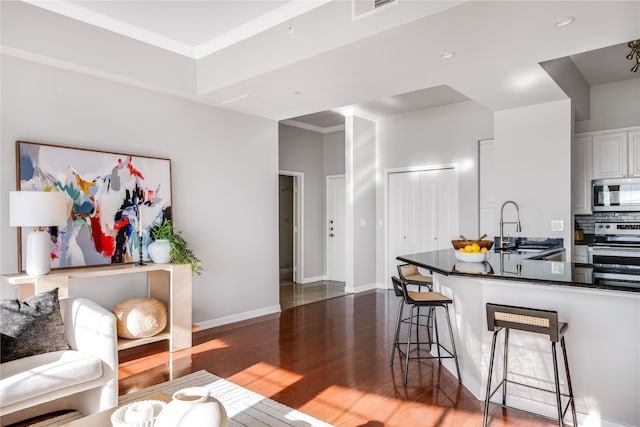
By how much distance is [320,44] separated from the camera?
3.29 metres

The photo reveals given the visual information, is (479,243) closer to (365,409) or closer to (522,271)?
(522,271)

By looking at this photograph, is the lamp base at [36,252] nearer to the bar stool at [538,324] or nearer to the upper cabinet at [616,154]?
the bar stool at [538,324]

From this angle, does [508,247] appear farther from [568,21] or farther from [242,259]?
[242,259]

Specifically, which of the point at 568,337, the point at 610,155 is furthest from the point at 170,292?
the point at 610,155

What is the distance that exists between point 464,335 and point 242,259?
9.51 feet

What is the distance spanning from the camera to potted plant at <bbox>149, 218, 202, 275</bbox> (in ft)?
13.2

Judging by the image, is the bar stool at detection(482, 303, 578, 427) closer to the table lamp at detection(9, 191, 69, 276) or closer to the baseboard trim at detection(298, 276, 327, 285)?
the table lamp at detection(9, 191, 69, 276)

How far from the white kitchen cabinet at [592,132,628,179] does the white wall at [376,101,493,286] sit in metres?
1.37

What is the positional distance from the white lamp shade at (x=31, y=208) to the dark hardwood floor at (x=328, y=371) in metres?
1.41

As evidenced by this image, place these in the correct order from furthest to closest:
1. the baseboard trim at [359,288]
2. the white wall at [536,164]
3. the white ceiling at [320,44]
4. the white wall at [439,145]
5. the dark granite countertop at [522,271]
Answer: the baseboard trim at [359,288]
the white wall at [439,145]
the white wall at [536,164]
the white ceiling at [320,44]
the dark granite countertop at [522,271]

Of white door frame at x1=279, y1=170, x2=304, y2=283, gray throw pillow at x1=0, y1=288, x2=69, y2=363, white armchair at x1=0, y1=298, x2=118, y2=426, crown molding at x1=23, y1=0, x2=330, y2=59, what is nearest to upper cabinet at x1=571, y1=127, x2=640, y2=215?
crown molding at x1=23, y1=0, x2=330, y2=59

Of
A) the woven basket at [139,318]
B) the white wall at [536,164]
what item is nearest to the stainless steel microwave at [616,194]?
the white wall at [536,164]

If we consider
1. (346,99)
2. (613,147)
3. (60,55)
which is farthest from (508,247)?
(60,55)

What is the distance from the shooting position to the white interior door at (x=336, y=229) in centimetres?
805
